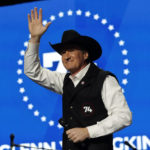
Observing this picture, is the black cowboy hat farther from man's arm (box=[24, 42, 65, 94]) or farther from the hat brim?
man's arm (box=[24, 42, 65, 94])

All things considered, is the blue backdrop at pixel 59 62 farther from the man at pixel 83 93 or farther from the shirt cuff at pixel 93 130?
the shirt cuff at pixel 93 130

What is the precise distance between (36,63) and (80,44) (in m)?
0.29

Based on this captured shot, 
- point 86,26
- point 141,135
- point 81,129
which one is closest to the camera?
point 81,129

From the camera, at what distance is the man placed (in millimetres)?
2338

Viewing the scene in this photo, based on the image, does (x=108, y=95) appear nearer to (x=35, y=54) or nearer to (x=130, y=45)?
(x=35, y=54)

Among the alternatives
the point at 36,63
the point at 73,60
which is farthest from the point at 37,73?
the point at 73,60

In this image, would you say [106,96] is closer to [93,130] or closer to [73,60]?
[93,130]

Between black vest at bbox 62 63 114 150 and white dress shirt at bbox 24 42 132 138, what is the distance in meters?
0.04

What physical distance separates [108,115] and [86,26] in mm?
1431

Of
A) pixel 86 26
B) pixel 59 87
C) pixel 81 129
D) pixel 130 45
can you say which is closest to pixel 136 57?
pixel 130 45

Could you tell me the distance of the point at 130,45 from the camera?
3.52 meters

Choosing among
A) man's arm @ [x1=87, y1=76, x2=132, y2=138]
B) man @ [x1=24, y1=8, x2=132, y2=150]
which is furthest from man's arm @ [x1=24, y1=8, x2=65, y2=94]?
man's arm @ [x1=87, y1=76, x2=132, y2=138]

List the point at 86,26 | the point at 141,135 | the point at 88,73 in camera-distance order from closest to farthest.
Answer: the point at 88,73
the point at 141,135
the point at 86,26

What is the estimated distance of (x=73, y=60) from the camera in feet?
8.37
